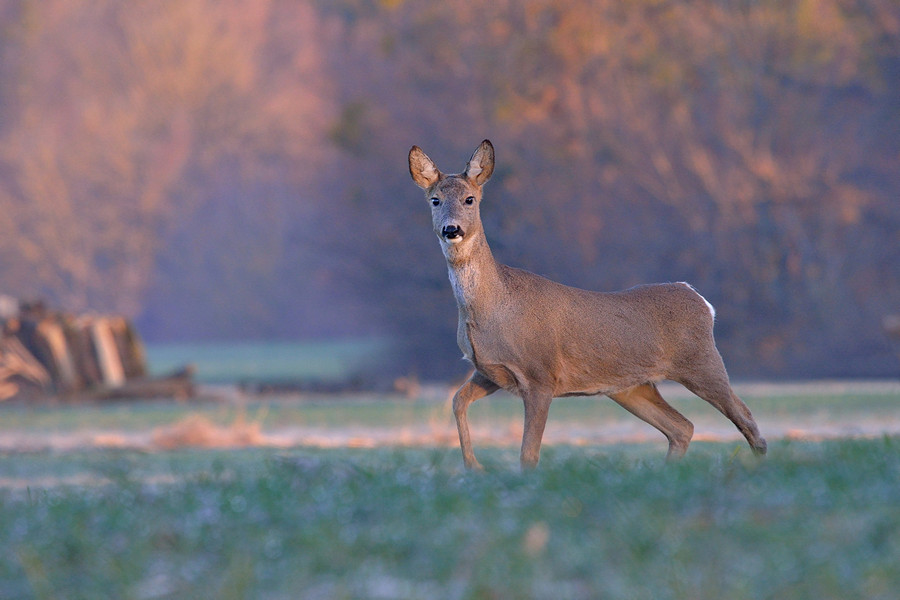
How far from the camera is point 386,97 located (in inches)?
1410

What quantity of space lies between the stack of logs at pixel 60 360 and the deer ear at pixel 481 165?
49.5 ft

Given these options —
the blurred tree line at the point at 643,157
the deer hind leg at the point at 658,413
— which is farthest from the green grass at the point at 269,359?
the deer hind leg at the point at 658,413

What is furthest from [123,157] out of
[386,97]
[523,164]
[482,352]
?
[482,352]

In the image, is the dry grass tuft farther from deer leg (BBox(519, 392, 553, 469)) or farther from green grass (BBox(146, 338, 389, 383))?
green grass (BBox(146, 338, 389, 383))

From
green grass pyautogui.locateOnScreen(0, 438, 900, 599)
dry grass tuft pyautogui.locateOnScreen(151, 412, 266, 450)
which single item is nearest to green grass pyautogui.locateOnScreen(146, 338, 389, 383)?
dry grass tuft pyautogui.locateOnScreen(151, 412, 266, 450)

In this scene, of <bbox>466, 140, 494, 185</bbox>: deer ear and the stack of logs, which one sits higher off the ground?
<bbox>466, 140, 494, 185</bbox>: deer ear

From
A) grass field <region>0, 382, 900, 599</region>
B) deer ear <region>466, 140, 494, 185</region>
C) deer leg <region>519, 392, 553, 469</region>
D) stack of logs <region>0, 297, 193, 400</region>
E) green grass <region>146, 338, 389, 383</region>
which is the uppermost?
deer ear <region>466, 140, 494, 185</region>

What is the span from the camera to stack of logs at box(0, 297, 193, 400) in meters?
23.4

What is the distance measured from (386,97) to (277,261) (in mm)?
27182

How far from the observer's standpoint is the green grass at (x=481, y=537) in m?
5.05

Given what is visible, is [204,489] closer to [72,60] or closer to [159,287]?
[159,287]

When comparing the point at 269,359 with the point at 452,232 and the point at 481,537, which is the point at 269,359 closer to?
the point at 452,232

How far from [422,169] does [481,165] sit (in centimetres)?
38

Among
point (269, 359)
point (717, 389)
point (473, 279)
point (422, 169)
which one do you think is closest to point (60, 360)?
point (422, 169)
